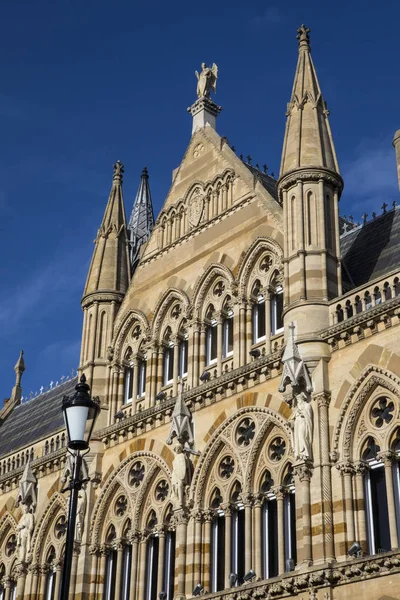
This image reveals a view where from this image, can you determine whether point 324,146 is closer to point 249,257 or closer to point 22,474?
point 249,257

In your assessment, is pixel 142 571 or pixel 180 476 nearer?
pixel 180 476

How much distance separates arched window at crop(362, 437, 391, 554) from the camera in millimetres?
22688

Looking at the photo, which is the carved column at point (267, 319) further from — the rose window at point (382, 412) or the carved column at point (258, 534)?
the rose window at point (382, 412)

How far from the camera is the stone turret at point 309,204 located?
26703 millimetres

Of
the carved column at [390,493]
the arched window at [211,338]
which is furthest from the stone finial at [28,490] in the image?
the carved column at [390,493]

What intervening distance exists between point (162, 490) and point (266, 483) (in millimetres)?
4833

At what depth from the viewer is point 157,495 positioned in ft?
99.1

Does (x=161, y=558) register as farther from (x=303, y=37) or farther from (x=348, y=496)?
(x=303, y=37)

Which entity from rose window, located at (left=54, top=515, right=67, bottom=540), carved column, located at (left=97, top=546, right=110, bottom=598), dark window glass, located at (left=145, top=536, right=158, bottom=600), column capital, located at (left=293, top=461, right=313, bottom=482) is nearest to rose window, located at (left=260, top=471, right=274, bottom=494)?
column capital, located at (left=293, top=461, right=313, bottom=482)

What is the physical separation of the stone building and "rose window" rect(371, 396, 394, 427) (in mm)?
56

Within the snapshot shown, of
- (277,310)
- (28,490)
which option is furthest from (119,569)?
(277,310)

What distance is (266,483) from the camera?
26516 millimetres

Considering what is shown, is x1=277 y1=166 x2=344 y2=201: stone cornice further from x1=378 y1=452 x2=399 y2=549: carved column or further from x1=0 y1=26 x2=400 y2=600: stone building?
x1=378 y1=452 x2=399 y2=549: carved column

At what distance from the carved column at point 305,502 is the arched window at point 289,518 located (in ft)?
3.70
